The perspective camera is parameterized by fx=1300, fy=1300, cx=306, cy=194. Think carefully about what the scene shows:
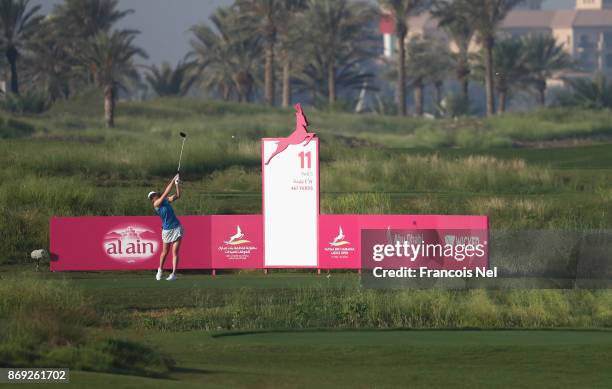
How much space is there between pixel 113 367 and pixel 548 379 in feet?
19.0

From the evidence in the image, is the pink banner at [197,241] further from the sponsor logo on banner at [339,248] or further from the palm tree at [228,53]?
the palm tree at [228,53]

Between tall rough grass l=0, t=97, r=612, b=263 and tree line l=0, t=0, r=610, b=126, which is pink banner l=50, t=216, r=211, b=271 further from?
tree line l=0, t=0, r=610, b=126

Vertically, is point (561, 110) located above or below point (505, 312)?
above

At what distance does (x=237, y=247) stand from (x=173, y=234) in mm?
2907

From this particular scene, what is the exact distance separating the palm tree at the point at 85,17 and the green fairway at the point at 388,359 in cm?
7923

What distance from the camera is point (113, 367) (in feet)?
53.8

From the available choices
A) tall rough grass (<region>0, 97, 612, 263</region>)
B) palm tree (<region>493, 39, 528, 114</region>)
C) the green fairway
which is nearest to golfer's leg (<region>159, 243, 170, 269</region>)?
tall rough grass (<region>0, 97, 612, 263</region>)

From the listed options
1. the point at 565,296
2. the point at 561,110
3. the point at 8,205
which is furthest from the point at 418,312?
the point at 561,110

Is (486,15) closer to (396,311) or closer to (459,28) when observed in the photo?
(459,28)

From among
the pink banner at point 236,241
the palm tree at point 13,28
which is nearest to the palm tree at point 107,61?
the palm tree at point 13,28

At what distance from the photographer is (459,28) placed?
3957 inches

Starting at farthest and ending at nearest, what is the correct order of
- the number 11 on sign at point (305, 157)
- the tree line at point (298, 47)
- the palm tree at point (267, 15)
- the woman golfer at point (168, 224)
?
the palm tree at point (267, 15)
the tree line at point (298, 47)
the number 11 on sign at point (305, 157)
the woman golfer at point (168, 224)

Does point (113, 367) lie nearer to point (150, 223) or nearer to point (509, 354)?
point (509, 354)

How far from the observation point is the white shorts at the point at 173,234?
26.3 metres
